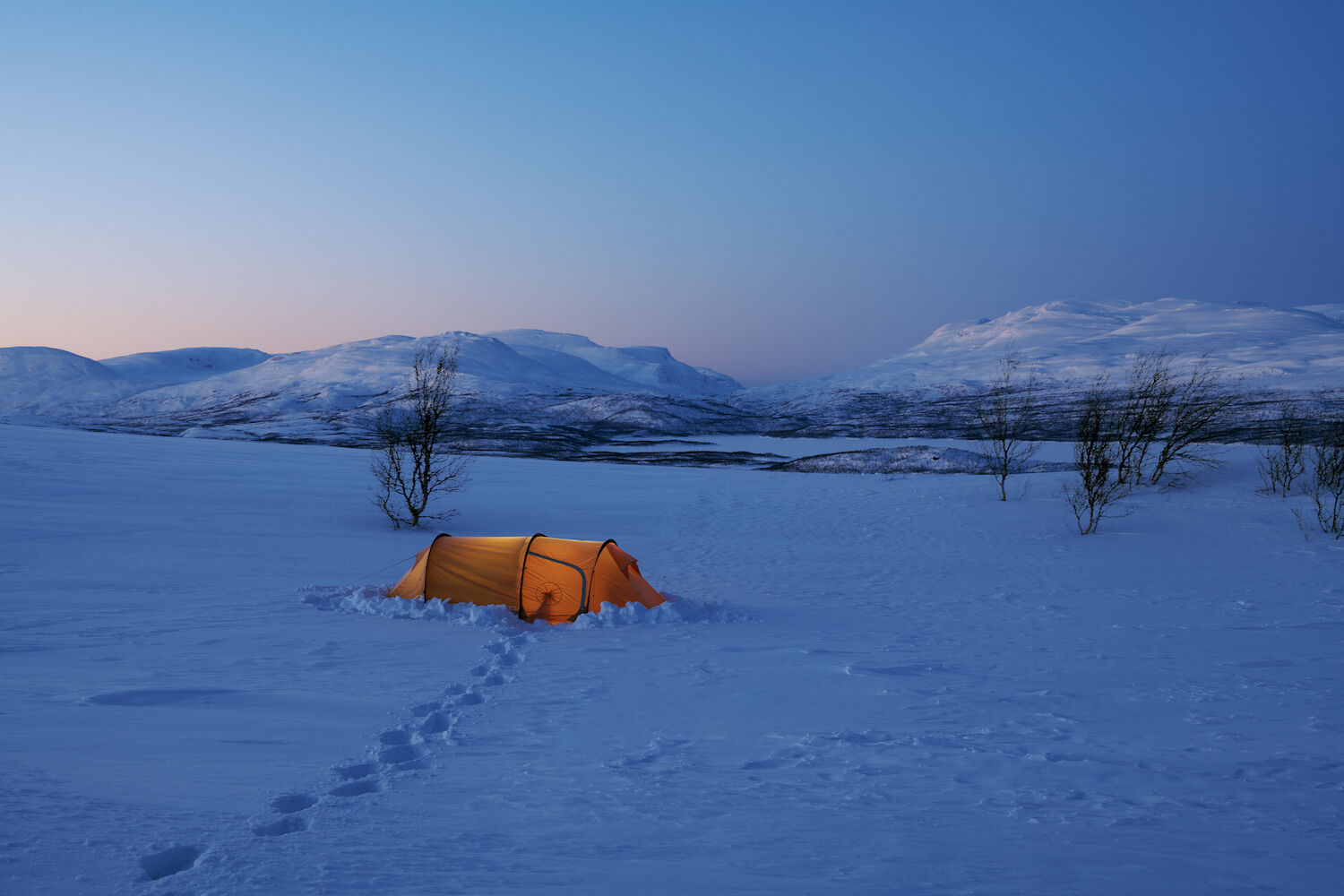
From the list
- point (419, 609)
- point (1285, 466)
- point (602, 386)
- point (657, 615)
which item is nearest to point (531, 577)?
point (419, 609)

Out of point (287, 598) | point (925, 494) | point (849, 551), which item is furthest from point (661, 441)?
point (287, 598)

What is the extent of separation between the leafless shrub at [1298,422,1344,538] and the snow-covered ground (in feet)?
13.0

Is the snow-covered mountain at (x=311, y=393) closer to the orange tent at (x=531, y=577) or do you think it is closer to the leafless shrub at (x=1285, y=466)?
the orange tent at (x=531, y=577)

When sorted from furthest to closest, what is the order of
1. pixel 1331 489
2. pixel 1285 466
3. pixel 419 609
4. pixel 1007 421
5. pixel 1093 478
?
1. pixel 1007 421
2. pixel 1285 466
3. pixel 1093 478
4. pixel 1331 489
5. pixel 419 609

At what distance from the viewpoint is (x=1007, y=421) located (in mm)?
54062

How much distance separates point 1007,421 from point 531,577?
50.6 m

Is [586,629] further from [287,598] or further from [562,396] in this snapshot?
[562,396]

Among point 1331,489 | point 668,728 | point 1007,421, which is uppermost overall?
point 1007,421

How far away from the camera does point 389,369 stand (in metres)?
131

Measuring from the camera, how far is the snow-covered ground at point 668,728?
4.44 meters

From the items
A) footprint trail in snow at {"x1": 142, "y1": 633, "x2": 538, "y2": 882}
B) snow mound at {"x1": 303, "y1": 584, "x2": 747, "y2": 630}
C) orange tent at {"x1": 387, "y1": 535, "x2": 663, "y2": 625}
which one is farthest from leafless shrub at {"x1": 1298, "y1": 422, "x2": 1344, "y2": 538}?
footprint trail in snow at {"x1": 142, "y1": 633, "x2": 538, "y2": 882}

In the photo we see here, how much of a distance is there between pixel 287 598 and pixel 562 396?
4231 inches

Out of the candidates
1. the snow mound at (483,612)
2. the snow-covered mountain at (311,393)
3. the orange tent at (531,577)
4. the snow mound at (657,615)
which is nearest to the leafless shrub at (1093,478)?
the snow mound at (657,615)

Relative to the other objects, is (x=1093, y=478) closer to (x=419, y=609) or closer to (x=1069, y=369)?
(x=419, y=609)
